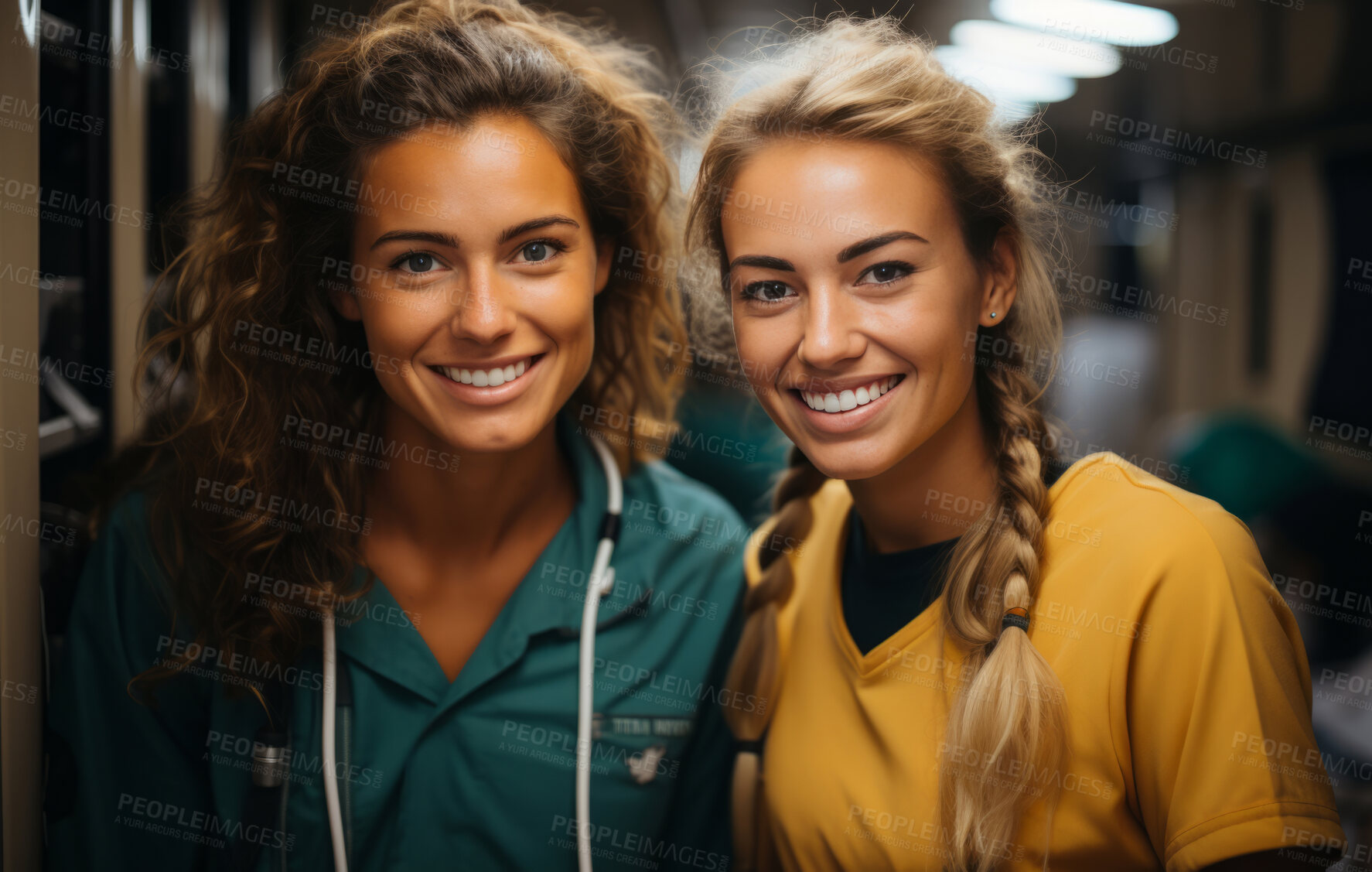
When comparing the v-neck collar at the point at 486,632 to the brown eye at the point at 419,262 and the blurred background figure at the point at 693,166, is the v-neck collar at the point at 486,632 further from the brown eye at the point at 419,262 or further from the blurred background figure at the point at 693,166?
the brown eye at the point at 419,262

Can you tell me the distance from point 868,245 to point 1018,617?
0.45 meters

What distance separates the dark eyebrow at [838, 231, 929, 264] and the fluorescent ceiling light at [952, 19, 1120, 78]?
37 centimetres

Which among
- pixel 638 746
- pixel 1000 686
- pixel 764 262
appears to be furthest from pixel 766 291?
pixel 638 746

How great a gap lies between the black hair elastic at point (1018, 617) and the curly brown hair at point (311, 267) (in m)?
0.61

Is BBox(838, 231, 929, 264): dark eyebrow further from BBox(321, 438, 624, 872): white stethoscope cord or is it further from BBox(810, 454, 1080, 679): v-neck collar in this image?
BBox(321, 438, 624, 872): white stethoscope cord

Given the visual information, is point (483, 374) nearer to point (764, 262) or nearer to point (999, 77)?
point (764, 262)

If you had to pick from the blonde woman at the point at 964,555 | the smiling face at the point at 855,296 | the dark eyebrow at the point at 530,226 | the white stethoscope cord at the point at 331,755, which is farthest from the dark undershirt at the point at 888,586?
the white stethoscope cord at the point at 331,755

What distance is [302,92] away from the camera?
103cm

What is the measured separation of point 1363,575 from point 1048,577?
1380mm

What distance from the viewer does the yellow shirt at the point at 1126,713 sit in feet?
2.77

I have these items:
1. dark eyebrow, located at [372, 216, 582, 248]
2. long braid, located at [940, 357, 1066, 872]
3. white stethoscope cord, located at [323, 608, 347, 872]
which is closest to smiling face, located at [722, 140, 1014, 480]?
long braid, located at [940, 357, 1066, 872]

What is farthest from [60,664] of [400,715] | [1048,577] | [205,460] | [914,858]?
[1048,577]

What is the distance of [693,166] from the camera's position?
42.9 inches

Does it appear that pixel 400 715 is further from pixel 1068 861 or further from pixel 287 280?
pixel 1068 861
